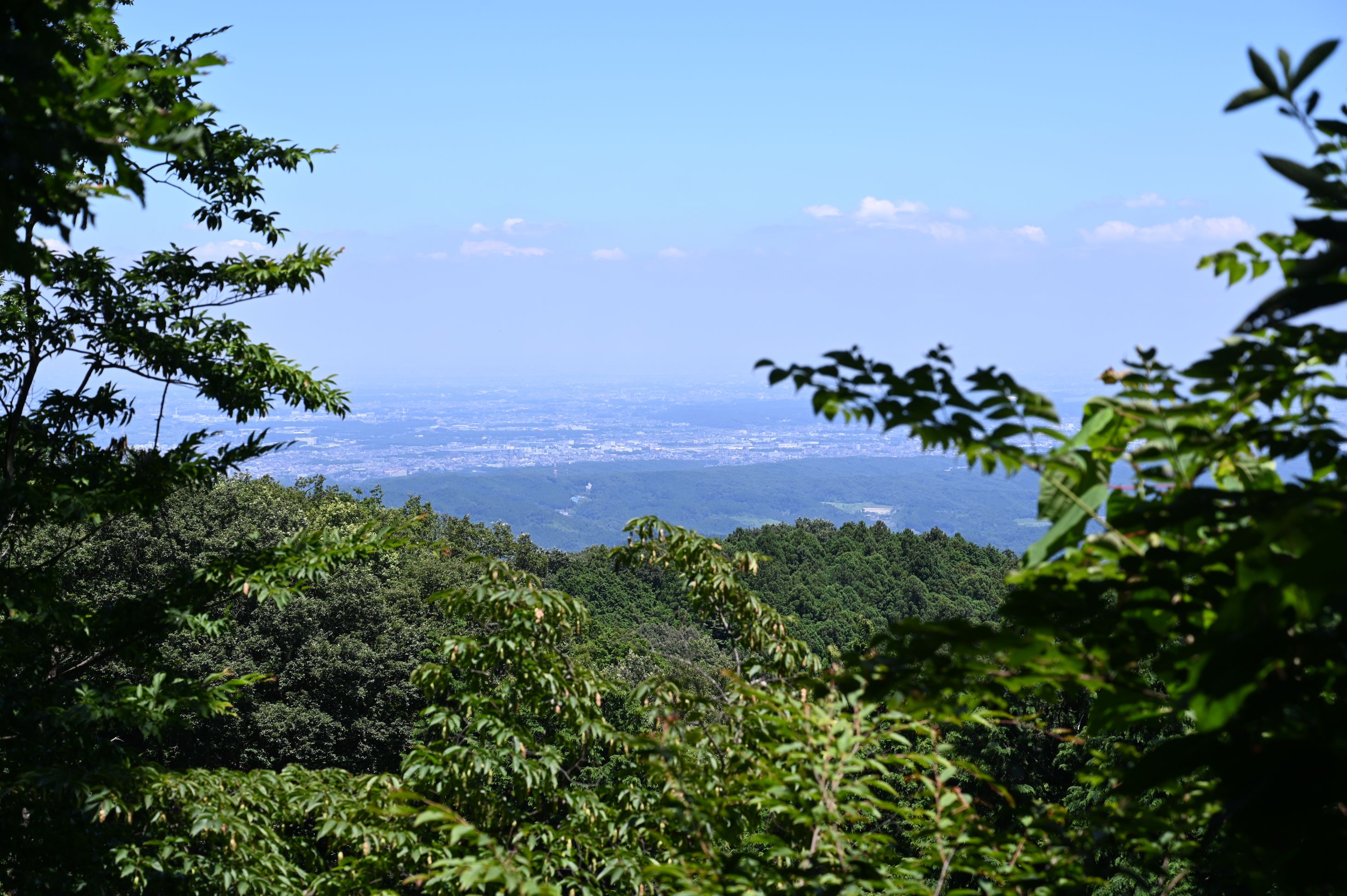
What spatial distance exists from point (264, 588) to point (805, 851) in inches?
143

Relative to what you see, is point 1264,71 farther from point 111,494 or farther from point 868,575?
point 868,575

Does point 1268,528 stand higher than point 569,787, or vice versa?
point 1268,528

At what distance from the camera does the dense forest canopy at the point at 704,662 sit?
1.01 metres

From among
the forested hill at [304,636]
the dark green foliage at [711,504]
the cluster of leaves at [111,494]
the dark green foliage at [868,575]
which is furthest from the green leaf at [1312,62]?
the dark green foliage at [711,504]

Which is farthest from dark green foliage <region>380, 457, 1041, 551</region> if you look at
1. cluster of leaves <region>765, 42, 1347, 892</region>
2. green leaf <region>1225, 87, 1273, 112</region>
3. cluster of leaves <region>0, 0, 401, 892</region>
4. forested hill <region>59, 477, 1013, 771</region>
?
green leaf <region>1225, 87, 1273, 112</region>

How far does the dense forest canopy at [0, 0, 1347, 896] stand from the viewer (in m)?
1.01

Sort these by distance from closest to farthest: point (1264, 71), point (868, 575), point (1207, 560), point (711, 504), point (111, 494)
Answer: point (1207, 560) → point (1264, 71) → point (111, 494) → point (868, 575) → point (711, 504)

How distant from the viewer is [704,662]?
5.49 meters

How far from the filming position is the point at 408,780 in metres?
3.48

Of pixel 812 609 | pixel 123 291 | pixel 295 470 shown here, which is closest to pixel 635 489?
pixel 295 470

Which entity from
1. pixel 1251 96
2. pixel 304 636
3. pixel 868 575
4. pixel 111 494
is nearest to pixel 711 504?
pixel 868 575

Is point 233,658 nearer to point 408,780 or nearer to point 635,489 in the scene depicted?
point 408,780

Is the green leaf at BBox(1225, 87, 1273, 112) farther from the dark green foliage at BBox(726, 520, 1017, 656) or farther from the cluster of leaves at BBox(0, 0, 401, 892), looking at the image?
the dark green foliage at BBox(726, 520, 1017, 656)

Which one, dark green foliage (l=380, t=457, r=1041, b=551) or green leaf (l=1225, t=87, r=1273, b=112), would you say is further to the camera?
dark green foliage (l=380, t=457, r=1041, b=551)
